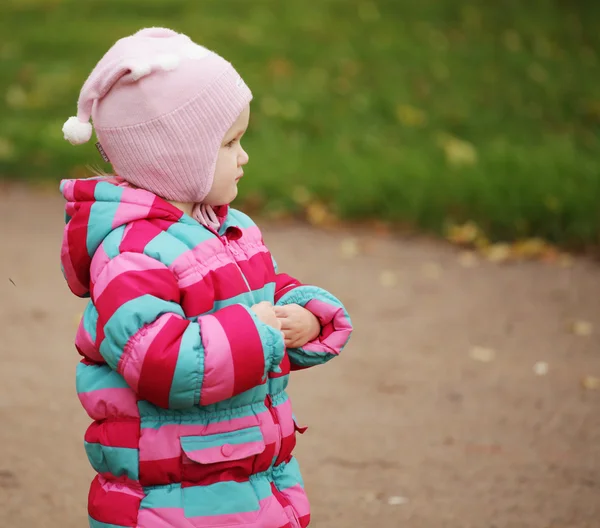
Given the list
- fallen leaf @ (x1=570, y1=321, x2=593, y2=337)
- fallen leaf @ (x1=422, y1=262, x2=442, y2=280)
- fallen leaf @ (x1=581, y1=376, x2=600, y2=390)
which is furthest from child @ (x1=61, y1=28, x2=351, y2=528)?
fallen leaf @ (x1=422, y1=262, x2=442, y2=280)

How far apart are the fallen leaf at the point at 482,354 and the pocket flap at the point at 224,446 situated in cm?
266

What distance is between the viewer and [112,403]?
215cm

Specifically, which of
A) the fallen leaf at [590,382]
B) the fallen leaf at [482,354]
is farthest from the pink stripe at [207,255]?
the fallen leaf at [482,354]

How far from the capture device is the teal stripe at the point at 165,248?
207 cm

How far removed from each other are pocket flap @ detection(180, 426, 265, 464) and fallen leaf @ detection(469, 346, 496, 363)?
2655 mm

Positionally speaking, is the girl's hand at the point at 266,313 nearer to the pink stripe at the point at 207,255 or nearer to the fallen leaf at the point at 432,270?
the pink stripe at the point at 207,255

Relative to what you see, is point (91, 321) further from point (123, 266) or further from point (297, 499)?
point (297, 499)

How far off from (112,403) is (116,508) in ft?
0.72

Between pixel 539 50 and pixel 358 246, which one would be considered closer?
pixel 358 246

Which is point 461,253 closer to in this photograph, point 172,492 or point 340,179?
point 340,179

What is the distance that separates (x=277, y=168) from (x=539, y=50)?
11.5 ft

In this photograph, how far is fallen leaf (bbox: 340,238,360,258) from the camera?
617 centimetres

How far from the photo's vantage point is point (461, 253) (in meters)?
6.20

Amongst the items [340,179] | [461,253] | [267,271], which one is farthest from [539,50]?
[267,271]
